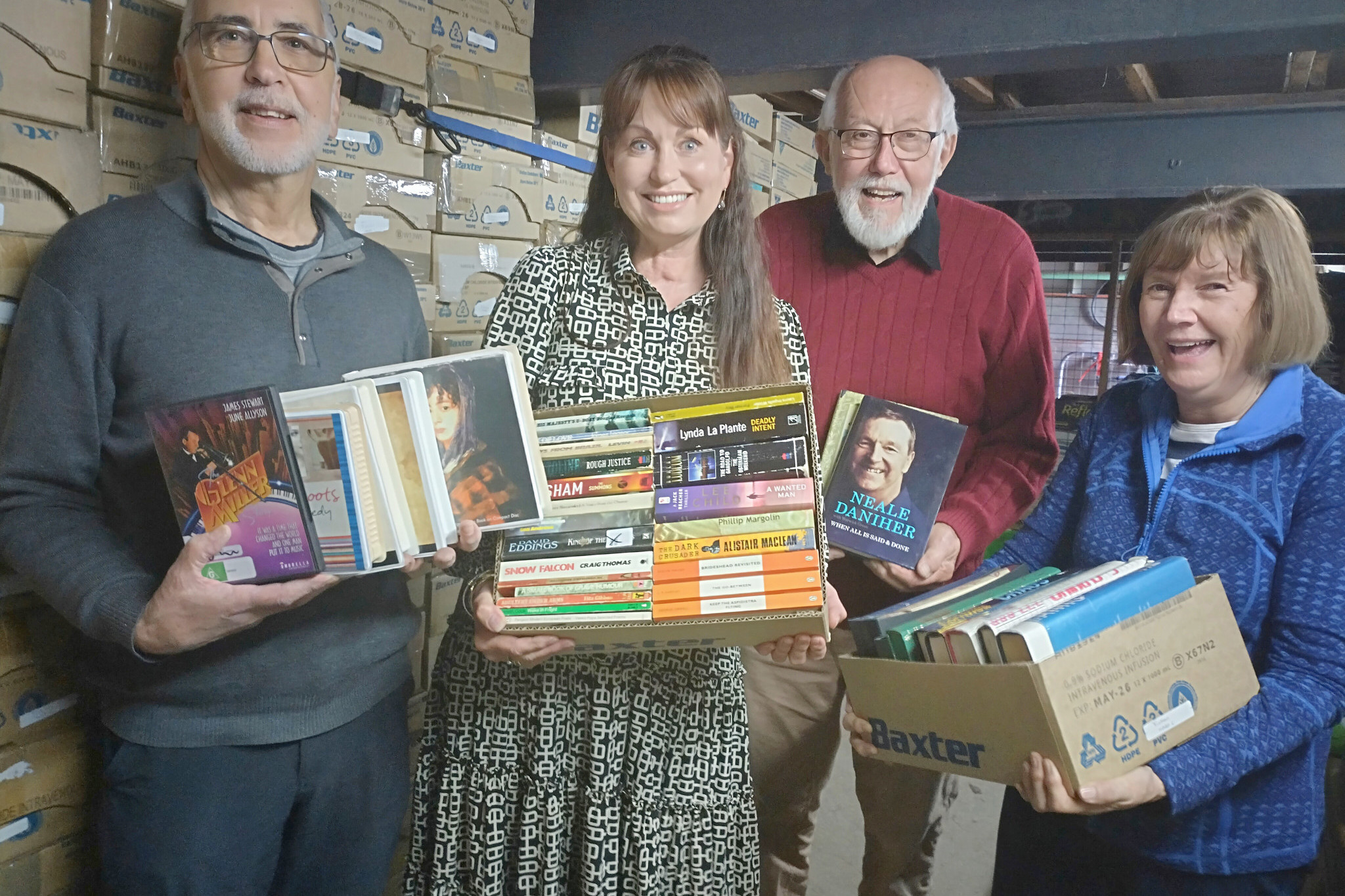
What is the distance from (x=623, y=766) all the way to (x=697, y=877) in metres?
0.22

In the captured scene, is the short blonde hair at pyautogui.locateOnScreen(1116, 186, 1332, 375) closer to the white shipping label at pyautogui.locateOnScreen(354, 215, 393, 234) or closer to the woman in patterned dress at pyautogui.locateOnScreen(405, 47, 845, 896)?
the woman in patterned dress at pyautogui.locateOnScreen(405, 47, 845, 896)

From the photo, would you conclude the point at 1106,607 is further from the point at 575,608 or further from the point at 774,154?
the point at 774,154

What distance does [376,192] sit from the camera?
2141mm

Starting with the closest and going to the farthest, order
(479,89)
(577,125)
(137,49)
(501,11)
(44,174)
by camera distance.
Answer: (44,174) < (137,49) < (479,89) < (501,11) < (577,125)

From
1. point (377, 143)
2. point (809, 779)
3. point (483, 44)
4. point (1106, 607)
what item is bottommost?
point (809, 779)

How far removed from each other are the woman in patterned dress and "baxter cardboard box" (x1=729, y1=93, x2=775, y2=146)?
220cm

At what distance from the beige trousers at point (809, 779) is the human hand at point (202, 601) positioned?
114 cm

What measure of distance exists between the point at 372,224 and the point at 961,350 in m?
1.42

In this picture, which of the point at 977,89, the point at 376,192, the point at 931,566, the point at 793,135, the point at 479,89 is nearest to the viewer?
the point at 931,566

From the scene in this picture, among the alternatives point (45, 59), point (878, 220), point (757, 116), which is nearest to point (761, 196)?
point (757, 116)

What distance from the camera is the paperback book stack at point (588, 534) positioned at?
1.20 m

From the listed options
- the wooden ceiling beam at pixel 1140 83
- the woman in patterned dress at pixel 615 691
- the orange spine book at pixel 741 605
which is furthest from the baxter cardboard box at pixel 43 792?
the wooden ceiling beam at pixel 1140 83

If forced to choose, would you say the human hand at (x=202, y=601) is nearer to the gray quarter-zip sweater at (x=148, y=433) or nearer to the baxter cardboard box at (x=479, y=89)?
the gray quarter-zip sweater at (x=148, y=433)

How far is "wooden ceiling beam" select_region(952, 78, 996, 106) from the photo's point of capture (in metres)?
4.19
